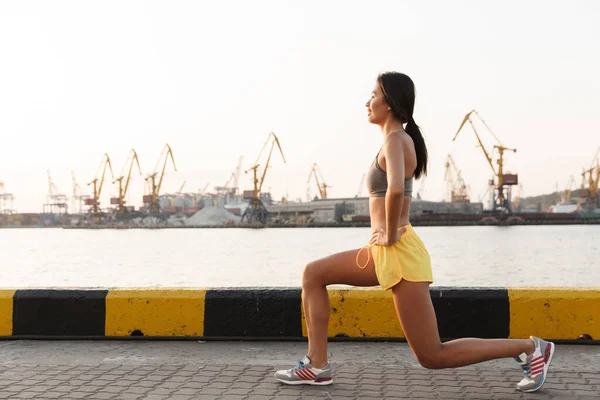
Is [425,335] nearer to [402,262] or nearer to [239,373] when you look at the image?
[402,262]

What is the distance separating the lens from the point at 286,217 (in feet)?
462

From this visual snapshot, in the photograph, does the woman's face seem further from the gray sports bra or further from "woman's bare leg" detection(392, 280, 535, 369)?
"woman's bare leg" detection(392, 280, 535, 369)

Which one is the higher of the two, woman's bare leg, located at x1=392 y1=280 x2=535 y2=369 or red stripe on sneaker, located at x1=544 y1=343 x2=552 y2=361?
woman's bare leg, located at x1=392 y1=280 x2=535 y2=369

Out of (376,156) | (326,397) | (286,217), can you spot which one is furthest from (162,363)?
(286,217)

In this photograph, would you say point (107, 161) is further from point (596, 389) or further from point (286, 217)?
point (596, 389)

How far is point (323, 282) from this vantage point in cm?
348

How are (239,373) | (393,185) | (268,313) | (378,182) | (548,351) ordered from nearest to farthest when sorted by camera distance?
(393,185)
(378,182)
(548,351)
(239,373)
(268,313)

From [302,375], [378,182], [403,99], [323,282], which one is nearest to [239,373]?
[302,375]

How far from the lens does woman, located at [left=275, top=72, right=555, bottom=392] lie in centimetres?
325

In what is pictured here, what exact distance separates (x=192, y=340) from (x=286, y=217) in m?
136

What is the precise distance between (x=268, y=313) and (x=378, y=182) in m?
1.64

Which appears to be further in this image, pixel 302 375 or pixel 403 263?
pixel 302 375

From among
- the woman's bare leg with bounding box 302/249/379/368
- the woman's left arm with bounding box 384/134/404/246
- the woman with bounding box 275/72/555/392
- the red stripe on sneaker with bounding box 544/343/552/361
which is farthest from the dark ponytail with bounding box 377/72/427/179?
the red stripe on sneaker with bounding box 544/343/552/361

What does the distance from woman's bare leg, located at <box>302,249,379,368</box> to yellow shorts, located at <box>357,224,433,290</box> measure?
0.29 feet
